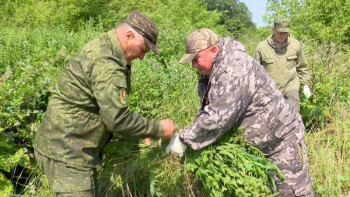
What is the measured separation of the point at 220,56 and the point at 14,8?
579 inches

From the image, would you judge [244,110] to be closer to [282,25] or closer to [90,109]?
[90,109]

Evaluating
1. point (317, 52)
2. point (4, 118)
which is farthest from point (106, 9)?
point (4, 118)

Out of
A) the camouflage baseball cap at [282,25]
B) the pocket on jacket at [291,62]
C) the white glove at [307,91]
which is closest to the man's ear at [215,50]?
the camouflage baseball cap at [282,25]

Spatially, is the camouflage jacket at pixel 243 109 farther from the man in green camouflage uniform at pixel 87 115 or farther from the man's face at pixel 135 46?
the man's face at pixel 135 46

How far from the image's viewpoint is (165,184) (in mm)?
3389

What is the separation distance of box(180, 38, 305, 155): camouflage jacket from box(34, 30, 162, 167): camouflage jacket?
37cm

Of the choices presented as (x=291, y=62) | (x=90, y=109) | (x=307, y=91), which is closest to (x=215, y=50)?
(x=90, y=109)

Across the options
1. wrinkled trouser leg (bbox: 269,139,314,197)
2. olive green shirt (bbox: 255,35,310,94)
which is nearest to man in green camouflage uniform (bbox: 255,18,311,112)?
olive green shirt (bbox: 255,35,310,94)

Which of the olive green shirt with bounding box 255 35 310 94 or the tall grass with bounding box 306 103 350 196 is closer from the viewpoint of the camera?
the tall grass with bounding box 306 103 350 196

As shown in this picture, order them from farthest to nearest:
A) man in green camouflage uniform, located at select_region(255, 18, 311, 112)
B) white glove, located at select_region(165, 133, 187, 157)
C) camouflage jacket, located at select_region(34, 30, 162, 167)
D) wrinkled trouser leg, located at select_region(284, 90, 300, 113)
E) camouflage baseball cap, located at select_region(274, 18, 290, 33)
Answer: man in green camouflage uniform, located at select_region(255, 18, 311, 112) < wrinkled trouser leg, located at select_region(284, 90, 300, 113) < camouflage baseball cap, located at select_region(274, 18, 290, 33) < white glove, located at select_region(165, 133, 187, 157) < camouflage jacket, located at select_region(34, 30, 162, 167)

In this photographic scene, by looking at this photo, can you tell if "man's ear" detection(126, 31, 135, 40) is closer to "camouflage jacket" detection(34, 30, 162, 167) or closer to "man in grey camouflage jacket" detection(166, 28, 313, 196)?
"camouflage jacket" detection(34, 30, 162, 167)

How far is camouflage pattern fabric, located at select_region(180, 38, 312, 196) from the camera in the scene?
2516 millimetres

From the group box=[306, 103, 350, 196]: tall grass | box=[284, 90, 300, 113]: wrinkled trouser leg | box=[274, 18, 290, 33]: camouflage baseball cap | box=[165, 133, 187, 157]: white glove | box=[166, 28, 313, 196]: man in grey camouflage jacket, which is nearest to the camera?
box=[166, 28, 313, 196]: man in grey camouflage jacket

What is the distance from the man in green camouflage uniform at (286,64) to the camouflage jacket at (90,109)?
10.2 ft
